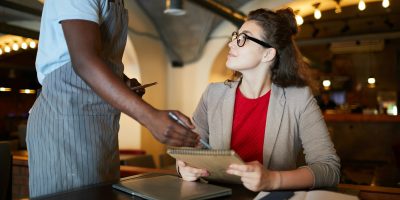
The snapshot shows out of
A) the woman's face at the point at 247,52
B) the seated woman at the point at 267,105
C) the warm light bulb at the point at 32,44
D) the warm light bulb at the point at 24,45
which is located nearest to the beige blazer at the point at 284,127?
the seated woman at the point at 267,105

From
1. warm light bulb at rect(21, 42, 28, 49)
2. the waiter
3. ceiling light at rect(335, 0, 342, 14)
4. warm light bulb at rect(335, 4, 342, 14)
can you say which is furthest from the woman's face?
warm light bulb at rect(335, 4, 342, 14)

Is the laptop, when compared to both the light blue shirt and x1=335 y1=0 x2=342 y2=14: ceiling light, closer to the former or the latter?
the light blue shirt

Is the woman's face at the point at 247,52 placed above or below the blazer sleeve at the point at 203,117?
above

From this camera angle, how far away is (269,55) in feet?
5.00

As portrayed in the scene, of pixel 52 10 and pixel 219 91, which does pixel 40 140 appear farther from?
pixel 219 91

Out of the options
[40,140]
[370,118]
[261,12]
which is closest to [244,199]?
[40,140]

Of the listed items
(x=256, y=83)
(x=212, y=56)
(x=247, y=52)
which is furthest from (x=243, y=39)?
(x=212, y=56)

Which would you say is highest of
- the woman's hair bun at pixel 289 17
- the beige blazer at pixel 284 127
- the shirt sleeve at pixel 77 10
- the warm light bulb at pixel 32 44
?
the warm light bulb at pixel 32 44

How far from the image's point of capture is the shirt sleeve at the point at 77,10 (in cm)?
96

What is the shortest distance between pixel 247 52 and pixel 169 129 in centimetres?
74

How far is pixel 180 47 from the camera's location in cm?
612

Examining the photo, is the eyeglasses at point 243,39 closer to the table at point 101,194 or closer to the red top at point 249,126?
the red top at point 249,126

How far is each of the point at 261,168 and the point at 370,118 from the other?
12.9 feet

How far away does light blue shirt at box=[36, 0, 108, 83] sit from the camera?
0.98 m
